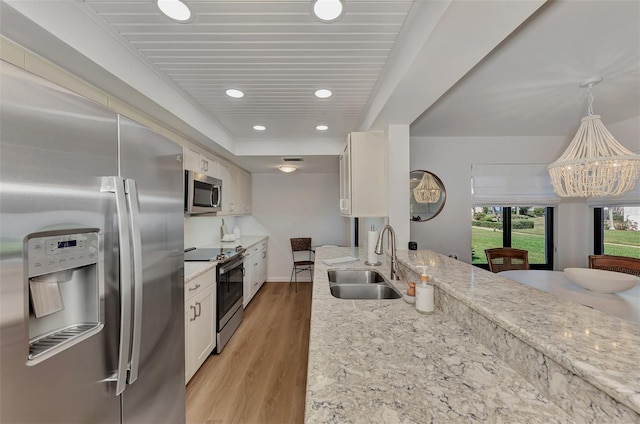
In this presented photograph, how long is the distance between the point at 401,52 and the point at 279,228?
4.20 m

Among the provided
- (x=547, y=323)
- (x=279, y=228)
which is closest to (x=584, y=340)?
(x=547, y=323)

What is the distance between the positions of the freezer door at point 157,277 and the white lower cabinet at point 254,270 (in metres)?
2.25

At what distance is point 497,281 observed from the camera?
128cm

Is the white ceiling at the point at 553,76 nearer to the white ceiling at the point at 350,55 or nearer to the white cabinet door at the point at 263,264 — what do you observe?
the white ceiling at the point at 350,55

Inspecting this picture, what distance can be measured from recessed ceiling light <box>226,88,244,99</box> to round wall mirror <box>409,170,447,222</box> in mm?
2553

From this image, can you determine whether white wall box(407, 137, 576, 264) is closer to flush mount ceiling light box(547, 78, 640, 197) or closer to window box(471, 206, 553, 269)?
window box(471, 206, 553, 269)

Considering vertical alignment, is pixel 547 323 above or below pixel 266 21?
below

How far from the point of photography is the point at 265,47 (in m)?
1.53

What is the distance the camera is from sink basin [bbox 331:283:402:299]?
1.86 metres

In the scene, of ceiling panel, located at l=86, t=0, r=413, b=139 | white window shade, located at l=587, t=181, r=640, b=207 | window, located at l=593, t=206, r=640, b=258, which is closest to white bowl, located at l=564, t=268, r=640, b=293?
white window shade, located at l=587, t=181, r=640, b=207

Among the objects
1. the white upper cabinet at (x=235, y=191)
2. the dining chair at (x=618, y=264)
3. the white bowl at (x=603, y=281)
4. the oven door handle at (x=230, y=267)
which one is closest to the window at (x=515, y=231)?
→ the dining chair at (x=618, y=264)

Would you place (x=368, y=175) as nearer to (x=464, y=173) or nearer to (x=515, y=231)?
(x=464, y=173)

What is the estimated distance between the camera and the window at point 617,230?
320cm

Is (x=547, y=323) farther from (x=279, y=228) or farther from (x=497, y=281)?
Answer: (x=279, y=228)
